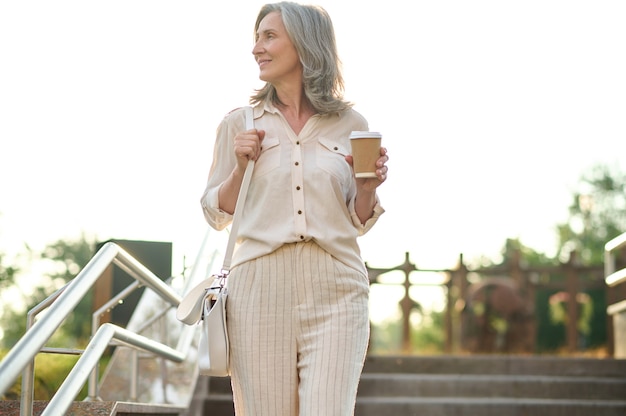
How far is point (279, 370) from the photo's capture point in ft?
11.8

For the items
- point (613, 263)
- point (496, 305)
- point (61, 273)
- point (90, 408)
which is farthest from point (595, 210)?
point (90, 408)

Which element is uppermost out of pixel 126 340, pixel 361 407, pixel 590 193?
pixel 590 193

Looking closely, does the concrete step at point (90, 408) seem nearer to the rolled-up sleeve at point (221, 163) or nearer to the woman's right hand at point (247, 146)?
the rolled-up sleeve at point (221, 163)

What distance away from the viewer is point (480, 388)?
8.32 metres

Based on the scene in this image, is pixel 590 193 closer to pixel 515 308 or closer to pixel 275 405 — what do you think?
pixel 515 308

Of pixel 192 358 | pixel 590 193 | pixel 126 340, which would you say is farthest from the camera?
pixel 590 193

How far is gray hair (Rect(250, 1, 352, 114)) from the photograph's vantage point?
3867 millimetres

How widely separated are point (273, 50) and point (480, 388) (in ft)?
16.6

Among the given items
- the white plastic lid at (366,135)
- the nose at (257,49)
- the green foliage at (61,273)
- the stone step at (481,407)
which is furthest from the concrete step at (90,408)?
the green foliage at (61,273)

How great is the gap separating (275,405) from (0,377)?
3.17 ft

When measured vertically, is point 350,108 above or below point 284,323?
above

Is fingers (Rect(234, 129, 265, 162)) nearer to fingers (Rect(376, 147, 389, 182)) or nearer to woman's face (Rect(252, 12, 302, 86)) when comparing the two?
woman's face (Rect(252, 12, 302, 86))

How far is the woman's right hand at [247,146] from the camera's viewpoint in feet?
12.2

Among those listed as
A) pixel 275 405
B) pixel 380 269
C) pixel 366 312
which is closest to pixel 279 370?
pixel 275 405
